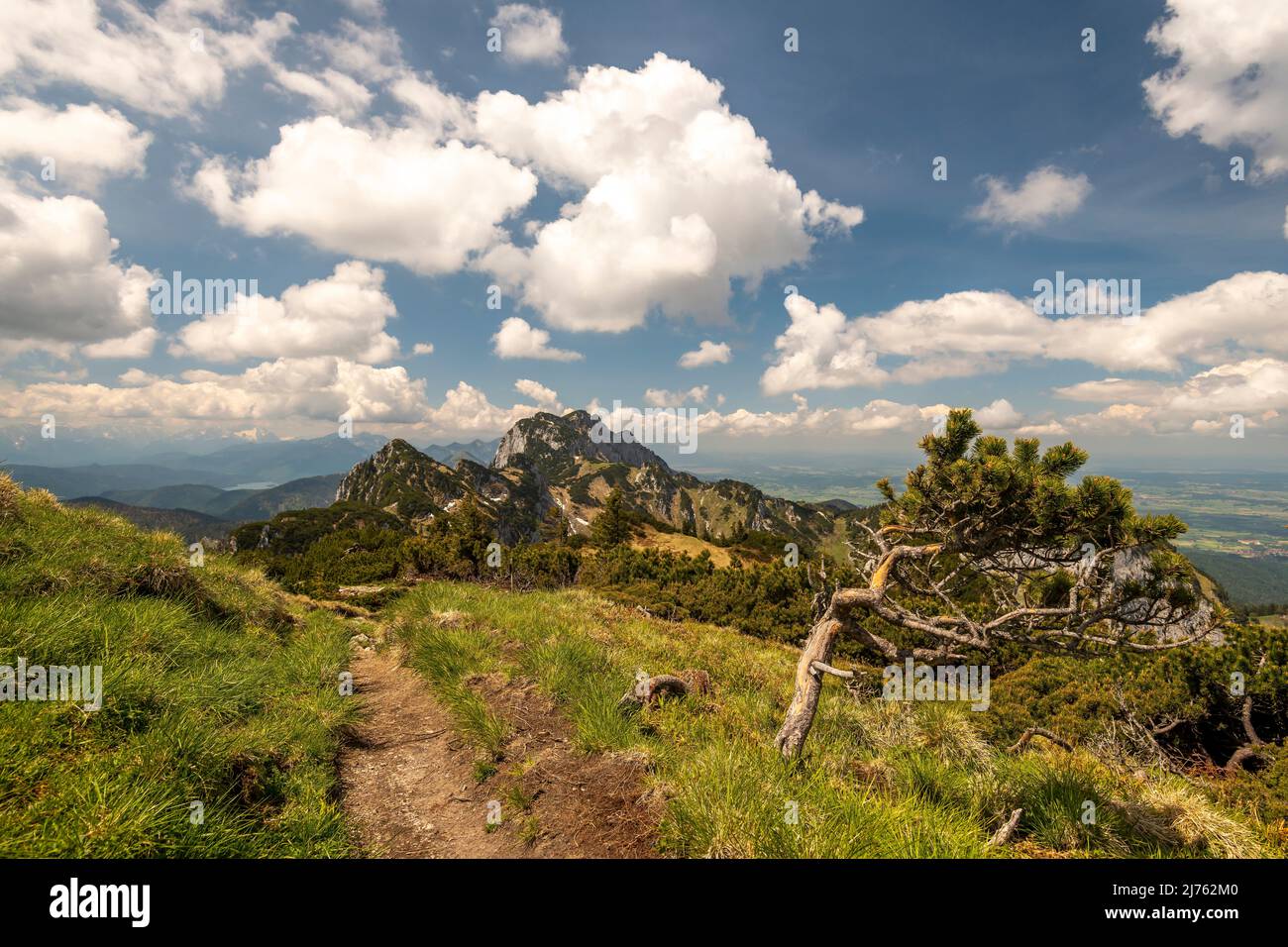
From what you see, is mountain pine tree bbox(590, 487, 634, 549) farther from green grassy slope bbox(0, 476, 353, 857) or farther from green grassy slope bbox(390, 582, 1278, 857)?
green grassy slope bbox(0, 476, 353, 857)

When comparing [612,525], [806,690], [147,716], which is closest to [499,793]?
[147,716]

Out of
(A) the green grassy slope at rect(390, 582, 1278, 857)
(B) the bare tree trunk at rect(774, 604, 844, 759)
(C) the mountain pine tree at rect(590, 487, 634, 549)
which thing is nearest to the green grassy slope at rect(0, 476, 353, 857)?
(A) the green grassy slope at rect(390, 582, 1278, 857)

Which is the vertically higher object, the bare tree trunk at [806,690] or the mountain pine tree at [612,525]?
the bare tree trunk at [806,690]

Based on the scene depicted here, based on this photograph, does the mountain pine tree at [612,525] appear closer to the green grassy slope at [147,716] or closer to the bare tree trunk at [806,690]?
the green grassy slope at [147,716]

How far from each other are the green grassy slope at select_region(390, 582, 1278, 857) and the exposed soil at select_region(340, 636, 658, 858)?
0.35 metres

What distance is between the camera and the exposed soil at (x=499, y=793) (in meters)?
5.57

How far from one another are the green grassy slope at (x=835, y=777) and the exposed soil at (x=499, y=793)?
347mm

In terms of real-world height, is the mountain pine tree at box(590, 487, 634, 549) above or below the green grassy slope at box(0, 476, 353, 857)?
below

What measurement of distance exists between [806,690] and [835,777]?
1097mm

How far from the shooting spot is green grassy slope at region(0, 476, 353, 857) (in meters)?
3.77

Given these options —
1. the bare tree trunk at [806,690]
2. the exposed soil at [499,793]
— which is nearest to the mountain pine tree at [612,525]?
the exposed soil at [499,793]

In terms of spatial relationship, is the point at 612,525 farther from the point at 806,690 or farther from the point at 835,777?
the point at 835,777

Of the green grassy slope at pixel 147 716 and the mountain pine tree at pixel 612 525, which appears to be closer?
the green grassy slope at pixel 147 716
